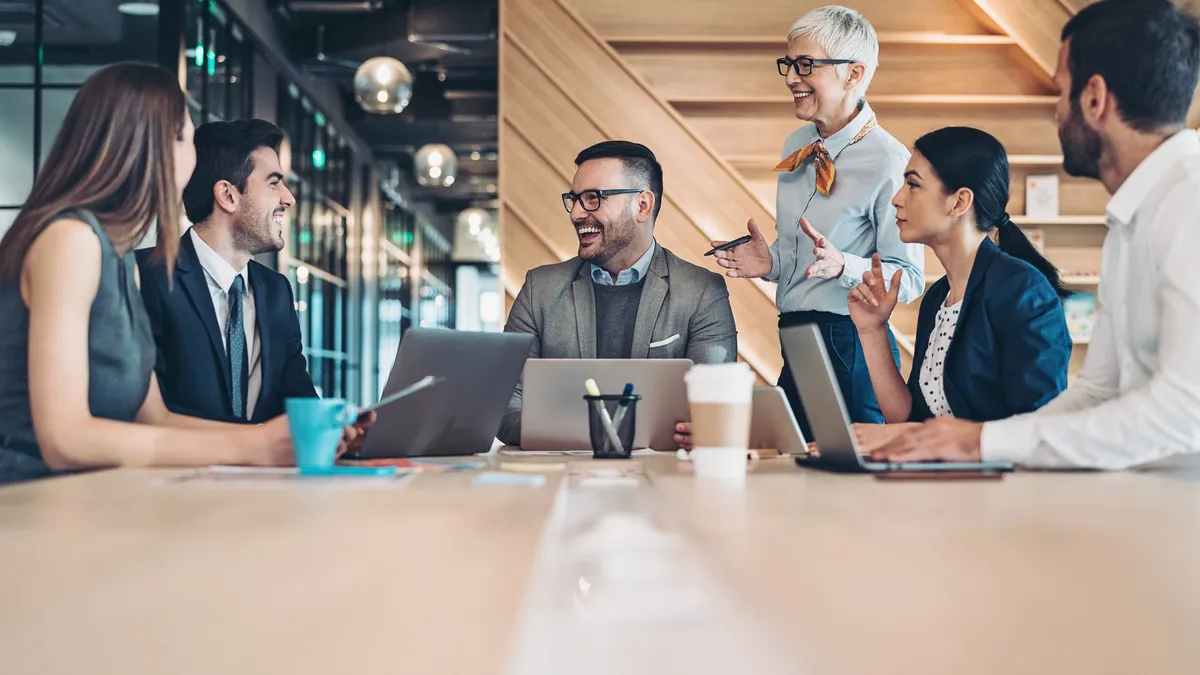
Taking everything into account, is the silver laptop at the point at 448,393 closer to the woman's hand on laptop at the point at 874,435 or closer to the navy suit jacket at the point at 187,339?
the woman's hand on laptop at the point at 874,435

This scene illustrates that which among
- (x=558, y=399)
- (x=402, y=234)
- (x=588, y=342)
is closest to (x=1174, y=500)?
(x=558, y=399)

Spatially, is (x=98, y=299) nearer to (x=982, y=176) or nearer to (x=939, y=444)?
(x=939, y=444)

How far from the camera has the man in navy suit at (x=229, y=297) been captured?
2592 millimetres

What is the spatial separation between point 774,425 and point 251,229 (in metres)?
1.71

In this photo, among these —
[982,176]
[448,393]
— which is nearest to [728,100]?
[982,176]

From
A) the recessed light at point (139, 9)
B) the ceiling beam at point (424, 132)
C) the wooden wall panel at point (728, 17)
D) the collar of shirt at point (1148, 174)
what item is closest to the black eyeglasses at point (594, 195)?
the collar of shirt at point (1148, 174)

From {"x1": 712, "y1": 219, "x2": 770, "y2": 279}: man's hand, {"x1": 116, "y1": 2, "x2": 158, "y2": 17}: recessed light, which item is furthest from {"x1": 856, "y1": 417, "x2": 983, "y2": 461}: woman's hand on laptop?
{"x1": 116, "y1": 2, "x2": 158, "y2": 17}: recessed light

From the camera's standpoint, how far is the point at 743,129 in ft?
15.9

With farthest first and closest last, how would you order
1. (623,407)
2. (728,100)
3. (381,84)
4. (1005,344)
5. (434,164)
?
(434,164)
(381,84)
(728,100)
(1005,344)
(623,407)

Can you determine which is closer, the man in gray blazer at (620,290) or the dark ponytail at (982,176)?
the dark ponytail at (982,176)

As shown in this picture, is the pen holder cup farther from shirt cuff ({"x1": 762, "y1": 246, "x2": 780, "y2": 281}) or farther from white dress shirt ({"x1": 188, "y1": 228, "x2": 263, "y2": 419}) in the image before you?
shirt cuff ({"x1": 762, "y1": 246, "x2": 780, "y2": 281})

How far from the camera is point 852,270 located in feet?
9.34

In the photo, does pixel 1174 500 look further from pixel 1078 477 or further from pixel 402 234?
pixel 402 234

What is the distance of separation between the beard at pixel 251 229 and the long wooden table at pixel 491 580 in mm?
1924
